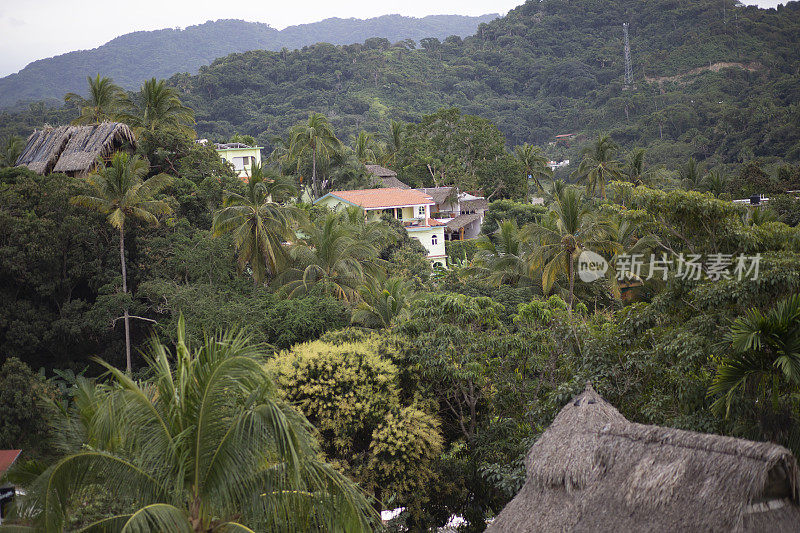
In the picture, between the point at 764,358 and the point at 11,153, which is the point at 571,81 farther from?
the point at 764,358

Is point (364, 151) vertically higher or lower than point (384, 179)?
higher

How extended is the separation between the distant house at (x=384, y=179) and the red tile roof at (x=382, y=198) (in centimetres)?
631

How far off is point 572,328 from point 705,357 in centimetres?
279

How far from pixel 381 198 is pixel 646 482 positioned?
36.7 meters

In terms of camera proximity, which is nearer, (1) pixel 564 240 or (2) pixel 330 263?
(1) pixel 564 240

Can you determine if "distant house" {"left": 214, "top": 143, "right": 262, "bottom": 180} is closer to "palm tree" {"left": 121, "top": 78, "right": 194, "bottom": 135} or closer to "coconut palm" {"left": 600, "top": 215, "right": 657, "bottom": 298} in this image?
"palm tree" {"left": 121, "top": 78, "right": 194, "bottom": 135}

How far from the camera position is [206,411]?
6.67 m

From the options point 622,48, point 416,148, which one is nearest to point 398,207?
point 416,148

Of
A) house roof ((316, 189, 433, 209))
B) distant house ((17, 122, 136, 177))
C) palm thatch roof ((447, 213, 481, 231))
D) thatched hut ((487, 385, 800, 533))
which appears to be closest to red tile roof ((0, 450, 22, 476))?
thatched hut ((487, 385, 800, 533))

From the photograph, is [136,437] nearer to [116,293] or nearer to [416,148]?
[116,293]

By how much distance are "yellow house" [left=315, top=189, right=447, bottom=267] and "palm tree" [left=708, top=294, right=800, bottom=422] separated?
3307 cm

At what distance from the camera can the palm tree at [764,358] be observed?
8125mm

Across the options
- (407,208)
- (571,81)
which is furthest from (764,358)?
(571,81)

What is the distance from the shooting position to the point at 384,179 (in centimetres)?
5338
